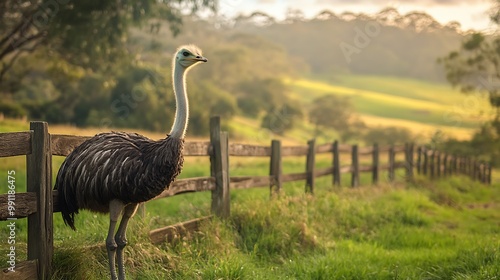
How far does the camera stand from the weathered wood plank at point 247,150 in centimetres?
886

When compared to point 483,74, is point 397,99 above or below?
above

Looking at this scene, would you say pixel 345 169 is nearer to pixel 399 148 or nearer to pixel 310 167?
pixel 310 167

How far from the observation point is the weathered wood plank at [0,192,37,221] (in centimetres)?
496

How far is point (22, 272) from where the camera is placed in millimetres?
5070

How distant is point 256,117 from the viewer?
5888 cm

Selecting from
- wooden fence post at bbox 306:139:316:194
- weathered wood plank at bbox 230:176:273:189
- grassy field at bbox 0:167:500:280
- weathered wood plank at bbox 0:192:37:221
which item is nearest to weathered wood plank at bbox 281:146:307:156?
wooden fence post at bbox 306:139:316:194

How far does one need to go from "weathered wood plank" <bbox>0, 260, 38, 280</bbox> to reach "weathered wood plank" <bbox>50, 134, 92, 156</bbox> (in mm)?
1034

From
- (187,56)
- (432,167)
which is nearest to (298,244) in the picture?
(187,56)

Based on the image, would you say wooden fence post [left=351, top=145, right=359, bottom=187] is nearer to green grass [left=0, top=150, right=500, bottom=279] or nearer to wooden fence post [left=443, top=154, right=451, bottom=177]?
green grass [left=0, top=150, right=500, bottom=279]

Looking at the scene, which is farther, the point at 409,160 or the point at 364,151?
the point at 409,160

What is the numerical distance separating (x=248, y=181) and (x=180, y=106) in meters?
3.80

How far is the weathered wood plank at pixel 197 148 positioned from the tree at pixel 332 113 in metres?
50.2

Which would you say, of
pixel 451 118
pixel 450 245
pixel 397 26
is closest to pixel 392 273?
pixel 450 245

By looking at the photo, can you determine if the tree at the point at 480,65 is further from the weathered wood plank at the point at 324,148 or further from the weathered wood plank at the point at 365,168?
the weathered wood plank at the point at 324,148
